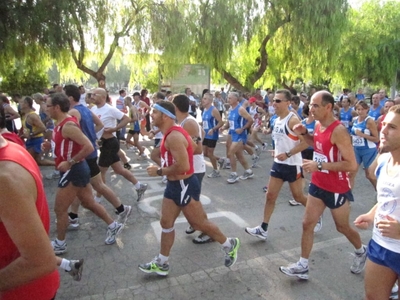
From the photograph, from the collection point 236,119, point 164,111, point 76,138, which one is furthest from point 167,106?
point 236,119

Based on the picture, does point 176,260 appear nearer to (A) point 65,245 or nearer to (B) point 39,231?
(A) point 65,245

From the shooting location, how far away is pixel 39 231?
1.45 metres

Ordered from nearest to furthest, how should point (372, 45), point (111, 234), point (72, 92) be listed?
point (111, 234)
point (72, 92)
point (372, 45)

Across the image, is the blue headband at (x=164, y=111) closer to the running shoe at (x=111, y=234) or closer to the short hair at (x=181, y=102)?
the short hair at (x=181, y=102)

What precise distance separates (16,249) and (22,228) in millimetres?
226

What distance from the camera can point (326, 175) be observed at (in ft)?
11.8

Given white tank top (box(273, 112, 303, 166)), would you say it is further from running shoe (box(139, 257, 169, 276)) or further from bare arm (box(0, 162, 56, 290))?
bare arm (box(0, 162, 56, 290))

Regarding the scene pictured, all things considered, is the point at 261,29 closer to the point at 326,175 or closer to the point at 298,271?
the point at 326,175

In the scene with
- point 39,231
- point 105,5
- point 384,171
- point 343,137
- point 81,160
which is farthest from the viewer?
point 105,5

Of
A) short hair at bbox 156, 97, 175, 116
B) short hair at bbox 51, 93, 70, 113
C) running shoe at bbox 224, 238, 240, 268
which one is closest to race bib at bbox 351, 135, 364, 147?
running shoe at bbox 224, 238, 240, 268

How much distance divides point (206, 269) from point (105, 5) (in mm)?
14049

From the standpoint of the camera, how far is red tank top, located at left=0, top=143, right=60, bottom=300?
59.5 inches

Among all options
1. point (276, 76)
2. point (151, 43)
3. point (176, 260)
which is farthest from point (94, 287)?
point (276, 76)

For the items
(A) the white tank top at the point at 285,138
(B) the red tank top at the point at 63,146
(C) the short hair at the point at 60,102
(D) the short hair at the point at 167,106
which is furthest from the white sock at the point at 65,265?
(A) the white tank top at the point at 285,138
